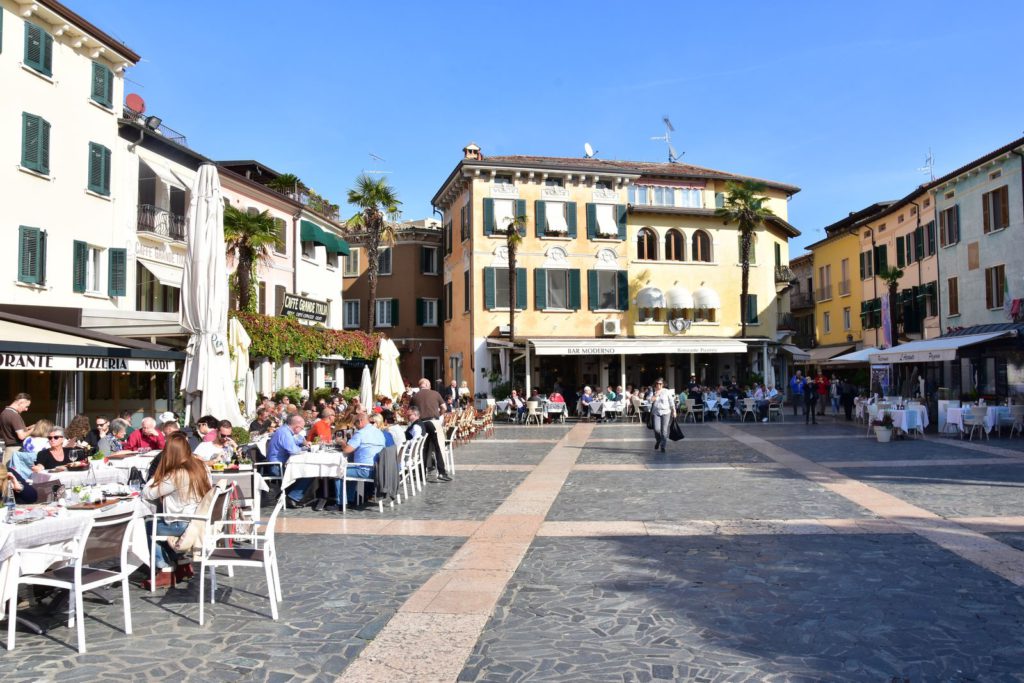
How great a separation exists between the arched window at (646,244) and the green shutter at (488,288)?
644cm

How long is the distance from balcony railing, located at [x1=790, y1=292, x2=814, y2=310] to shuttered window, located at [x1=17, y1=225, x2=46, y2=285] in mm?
41661

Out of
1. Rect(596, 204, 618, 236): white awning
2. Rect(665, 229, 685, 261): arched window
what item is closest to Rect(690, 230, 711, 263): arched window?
Rect(665, 229, 685, 261): arched window

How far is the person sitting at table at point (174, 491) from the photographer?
6.06m

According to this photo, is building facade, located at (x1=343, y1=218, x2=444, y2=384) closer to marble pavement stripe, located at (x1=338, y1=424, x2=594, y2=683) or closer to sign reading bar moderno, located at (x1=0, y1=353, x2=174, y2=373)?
sign reading bar moderno, located at (x1=0, y1=353, x2=174, y2=373)

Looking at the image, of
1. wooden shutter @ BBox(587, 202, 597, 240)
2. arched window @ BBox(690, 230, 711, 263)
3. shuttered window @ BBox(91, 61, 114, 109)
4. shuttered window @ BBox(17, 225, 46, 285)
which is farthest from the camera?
arched window @ BBox(690, 230, 711, 263)

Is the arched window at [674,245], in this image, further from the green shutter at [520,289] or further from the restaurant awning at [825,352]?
the restaurant awning at [825,352]

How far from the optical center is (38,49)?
1778cm

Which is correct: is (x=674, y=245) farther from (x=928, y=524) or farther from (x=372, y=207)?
(x=928, y=524)

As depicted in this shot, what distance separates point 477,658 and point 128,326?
15.1 metres

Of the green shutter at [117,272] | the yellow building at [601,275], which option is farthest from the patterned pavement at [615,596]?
the yellow building at [601,275]

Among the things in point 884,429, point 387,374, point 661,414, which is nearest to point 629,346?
point 387,374

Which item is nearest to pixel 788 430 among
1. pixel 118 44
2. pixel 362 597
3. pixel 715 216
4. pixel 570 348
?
pixel 570 348

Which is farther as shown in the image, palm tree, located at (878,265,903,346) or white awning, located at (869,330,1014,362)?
palm tree, located at (878,265,903,346)

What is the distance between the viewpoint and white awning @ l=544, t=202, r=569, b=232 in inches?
1242
